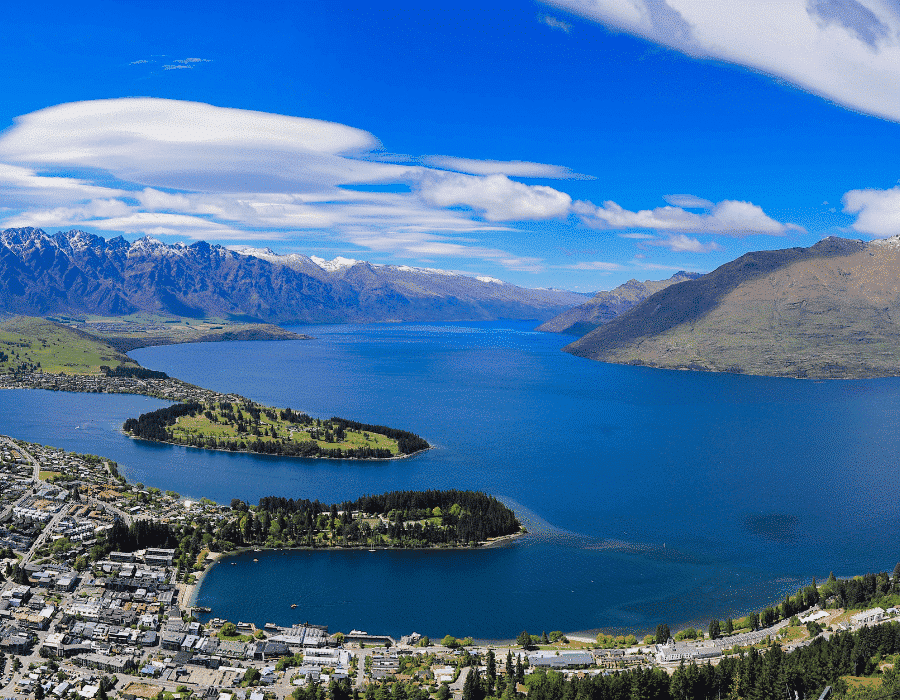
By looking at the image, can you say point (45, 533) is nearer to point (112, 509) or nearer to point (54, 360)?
point (112, 509)

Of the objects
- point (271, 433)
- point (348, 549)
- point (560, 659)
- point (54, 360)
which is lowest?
point (560, 659)

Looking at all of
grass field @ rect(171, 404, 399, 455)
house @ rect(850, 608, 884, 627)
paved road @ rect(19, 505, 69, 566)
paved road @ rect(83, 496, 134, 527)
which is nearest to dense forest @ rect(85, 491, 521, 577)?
paved road @ rect(83, 496, 134, 527)

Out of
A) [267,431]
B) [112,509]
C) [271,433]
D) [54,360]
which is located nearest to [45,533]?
[112,509]

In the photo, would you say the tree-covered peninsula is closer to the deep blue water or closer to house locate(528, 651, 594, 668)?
the deep blue water

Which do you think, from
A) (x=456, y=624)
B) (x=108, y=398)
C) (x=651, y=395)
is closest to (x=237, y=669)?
(x=456, y=624)

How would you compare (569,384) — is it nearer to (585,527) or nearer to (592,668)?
(585,527)
